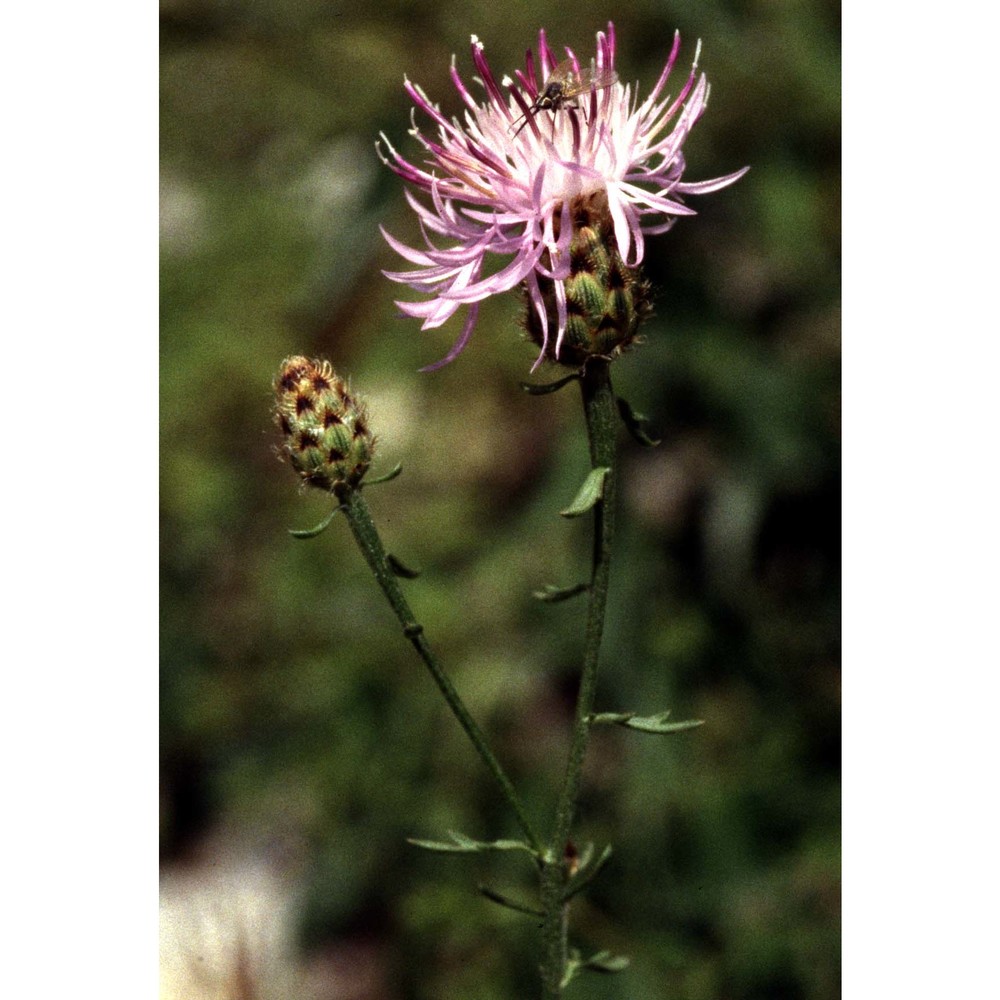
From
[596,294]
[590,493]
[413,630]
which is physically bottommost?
[413,630]

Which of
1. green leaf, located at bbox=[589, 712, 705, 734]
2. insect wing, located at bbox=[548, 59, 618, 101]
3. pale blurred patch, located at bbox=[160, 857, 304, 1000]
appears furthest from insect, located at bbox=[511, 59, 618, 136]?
pale blurred patch, located at bbox=[160, 857, 304, 1000]

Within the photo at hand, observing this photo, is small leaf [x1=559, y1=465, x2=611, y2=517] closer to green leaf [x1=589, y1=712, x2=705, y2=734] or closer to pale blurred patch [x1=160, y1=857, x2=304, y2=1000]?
green leaf [x1=589, y1=712, x2=705, y2=734]

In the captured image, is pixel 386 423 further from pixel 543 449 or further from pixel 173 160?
pixel 173 160

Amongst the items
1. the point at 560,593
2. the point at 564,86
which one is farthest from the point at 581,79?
the point at 560,593

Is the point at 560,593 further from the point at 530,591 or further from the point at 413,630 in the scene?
the point at 530,591
